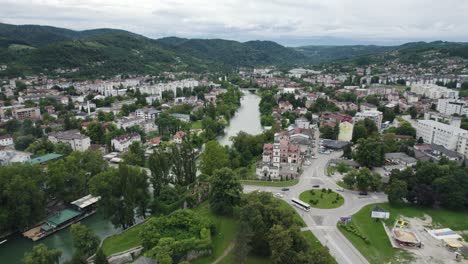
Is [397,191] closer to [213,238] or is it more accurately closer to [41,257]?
[213,238]

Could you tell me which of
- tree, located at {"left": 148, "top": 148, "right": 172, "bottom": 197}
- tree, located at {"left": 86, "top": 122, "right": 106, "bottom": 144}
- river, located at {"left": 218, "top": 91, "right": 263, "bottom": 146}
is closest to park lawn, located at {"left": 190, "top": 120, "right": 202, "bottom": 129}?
river, located at {"left": 218, "top": 91, "right": 263, "bottom": 146}

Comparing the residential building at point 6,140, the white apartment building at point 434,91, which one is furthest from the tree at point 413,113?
the residential building at point 6,140

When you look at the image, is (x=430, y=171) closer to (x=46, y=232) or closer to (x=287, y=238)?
(x=287, y=238)

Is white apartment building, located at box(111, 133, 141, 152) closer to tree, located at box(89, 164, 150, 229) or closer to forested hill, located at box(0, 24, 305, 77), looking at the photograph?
tree, located at box(89, 164, 150, 229)

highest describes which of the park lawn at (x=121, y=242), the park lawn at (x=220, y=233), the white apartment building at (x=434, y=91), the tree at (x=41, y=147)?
the white apartment building at (x=434, y=91)

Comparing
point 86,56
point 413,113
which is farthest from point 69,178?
point 86,56

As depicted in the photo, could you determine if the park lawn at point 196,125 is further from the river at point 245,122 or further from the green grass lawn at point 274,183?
the green grass lawn at point 274,183
